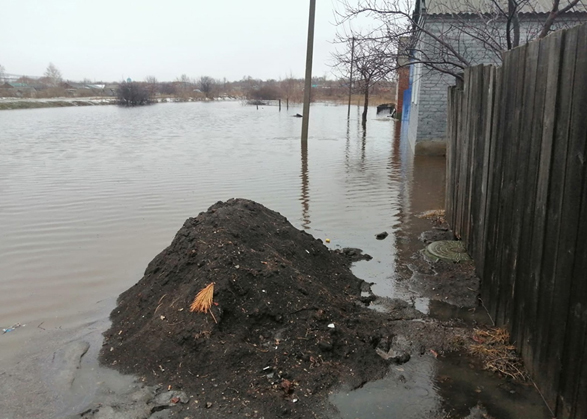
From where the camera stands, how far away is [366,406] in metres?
3.38

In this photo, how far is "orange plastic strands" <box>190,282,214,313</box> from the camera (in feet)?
13.0

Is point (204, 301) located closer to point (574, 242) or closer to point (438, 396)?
point (438, 396)

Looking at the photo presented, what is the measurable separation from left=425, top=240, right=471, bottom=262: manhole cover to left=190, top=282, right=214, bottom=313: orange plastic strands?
3.13 meters

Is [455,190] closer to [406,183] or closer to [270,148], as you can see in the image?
[406,183]

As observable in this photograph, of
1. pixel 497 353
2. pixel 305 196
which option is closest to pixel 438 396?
pixel 497 353

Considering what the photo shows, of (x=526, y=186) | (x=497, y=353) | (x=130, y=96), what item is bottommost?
(x=497, y=353)

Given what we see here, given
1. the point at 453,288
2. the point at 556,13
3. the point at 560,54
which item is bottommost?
the point at 453,288

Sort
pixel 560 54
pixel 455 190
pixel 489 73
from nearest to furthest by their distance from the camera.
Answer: pixel 560 54
pixel 489 73
pixel 455 190

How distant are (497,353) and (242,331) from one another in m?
1.98

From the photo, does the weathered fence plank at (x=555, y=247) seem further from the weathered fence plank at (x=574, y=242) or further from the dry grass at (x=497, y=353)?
the dry grass at (x=497, y=353)

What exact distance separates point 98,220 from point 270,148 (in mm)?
11080

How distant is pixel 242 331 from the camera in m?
3.93

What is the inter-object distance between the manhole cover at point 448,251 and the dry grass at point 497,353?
1631 mm

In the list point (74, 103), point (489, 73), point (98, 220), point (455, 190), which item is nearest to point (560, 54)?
point (489, 73)
